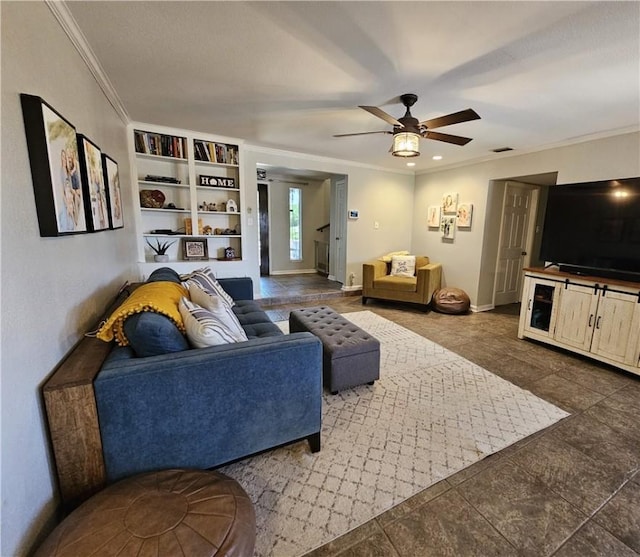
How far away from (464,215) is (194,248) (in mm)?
4078

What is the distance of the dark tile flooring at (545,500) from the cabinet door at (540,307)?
2.77ft

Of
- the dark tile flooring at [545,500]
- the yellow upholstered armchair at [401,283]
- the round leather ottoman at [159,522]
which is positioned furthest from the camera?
the yellow upholstered armchair at [401,283]

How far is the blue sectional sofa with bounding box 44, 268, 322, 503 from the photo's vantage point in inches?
46.0

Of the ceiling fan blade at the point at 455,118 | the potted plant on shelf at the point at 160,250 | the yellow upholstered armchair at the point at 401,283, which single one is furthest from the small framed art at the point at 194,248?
the ceiling fan blade at the point at 455,118

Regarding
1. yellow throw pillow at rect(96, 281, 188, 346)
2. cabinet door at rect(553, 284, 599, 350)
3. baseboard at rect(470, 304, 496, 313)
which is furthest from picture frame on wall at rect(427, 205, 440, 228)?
yellow throw pillow at rect(96, 281, 188, 346)

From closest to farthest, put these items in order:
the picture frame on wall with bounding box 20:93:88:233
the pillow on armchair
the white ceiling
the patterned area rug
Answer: the picture frame on wall with bounding box 20:93:88:233 → the patterned area rug → the white ceiling → the pillow on armchair

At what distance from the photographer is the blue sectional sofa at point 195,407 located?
1.17 m

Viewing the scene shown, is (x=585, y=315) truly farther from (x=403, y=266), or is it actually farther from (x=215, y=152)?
(x=215, y=152)

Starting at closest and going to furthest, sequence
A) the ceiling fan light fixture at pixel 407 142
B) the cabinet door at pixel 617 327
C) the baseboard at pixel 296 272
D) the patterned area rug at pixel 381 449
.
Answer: the patterned area rug at pixel 381 449, the ceiling fan light fixture at pixel 407 142, the cabinet door at pixel 617 327, the baseboard at pixel 296 272

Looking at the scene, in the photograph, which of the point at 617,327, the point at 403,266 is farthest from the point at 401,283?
the point at 617,327

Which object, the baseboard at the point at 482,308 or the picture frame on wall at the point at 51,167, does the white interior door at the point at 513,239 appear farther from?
the picture frame on wall at the point at 51,167

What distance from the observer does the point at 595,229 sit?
2.93m

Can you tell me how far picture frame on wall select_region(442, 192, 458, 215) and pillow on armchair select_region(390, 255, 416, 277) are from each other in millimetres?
995

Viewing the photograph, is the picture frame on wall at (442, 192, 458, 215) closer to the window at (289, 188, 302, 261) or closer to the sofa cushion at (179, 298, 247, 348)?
the window at (289, 188, 302, 261)
